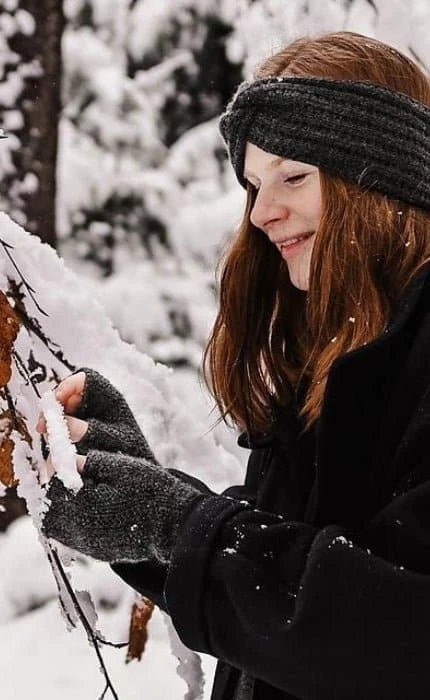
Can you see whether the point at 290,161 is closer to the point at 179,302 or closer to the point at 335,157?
the point at 335,157

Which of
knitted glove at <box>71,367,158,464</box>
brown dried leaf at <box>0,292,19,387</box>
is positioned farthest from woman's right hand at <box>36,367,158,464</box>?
brown dried leaf at <box>0,292,19,387</box>

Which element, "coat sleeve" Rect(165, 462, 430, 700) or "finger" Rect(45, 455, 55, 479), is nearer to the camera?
"coat sleeve" Rect(165, 462, 430, 700)

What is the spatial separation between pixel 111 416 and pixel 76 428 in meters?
0.14

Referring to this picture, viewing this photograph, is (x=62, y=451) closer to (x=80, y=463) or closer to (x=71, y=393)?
(x=80, y=463)

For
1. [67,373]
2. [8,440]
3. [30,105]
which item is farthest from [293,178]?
[30,105]

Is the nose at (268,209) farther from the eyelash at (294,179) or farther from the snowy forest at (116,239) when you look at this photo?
the snowy forest at (116,239)

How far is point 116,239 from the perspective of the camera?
16.0 ft

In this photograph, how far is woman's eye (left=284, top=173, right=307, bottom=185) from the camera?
131 cm

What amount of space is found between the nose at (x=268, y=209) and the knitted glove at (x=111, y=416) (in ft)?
1.26

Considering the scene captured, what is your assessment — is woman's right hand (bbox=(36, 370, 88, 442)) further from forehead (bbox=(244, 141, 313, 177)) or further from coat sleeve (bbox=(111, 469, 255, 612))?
forehead (bbox=(244, 141, 313, 177))

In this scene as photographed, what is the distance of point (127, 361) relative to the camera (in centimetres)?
215

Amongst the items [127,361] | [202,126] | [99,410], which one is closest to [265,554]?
[99,410]

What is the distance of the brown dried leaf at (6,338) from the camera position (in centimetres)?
111

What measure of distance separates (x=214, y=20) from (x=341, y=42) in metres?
3.18
